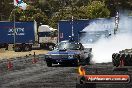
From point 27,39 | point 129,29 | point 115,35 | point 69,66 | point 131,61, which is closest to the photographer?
point 131,61

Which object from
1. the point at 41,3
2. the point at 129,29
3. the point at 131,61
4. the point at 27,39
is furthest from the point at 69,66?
the point at 41,3

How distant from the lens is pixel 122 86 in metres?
14.4

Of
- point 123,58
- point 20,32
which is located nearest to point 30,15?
point 20,32

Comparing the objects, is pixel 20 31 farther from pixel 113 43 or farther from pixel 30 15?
pixel 30 15

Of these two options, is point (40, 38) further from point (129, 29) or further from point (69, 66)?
point (69, 66)

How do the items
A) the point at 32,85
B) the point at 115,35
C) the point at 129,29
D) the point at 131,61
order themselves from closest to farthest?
1. the point at 32,85
2. the point at 131,61
3. the point at 115,35
4. the point at 129,29

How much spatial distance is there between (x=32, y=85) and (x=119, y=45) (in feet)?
83.9

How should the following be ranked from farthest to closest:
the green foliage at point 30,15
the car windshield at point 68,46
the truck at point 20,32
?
the green foliage at point 30,15, the truck at point 20,32, the car windshield at point 68,46

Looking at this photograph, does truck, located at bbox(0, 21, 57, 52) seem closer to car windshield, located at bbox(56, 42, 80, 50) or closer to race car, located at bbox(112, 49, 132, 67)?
car windshield, located at bbox(56, 42, 80, 50)

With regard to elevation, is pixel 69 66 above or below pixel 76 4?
below

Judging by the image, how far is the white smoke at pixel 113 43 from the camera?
3462cm

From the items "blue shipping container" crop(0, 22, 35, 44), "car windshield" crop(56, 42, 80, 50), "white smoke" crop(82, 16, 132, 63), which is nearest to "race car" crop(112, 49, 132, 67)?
"car windshield" crop(56, 42, 80, 50)

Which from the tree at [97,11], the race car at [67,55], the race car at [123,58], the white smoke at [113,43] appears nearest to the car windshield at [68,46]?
the race car at [67,55]

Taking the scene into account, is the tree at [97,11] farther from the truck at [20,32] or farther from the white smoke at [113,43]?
the white smoke at [113,43]
